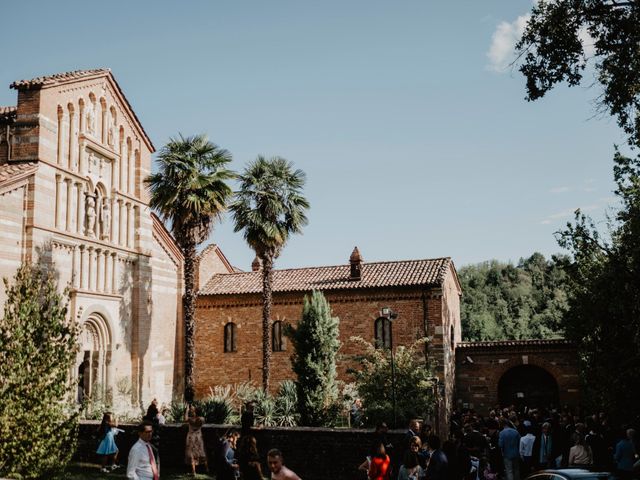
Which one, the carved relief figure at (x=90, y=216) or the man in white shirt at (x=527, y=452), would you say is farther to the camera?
the carved relief figure at (x=90, y=216)

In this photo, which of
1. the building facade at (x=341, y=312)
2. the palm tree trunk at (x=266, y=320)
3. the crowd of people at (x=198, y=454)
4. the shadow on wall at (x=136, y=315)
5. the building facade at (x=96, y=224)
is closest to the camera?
the crowd of people at (x=198, y=454)

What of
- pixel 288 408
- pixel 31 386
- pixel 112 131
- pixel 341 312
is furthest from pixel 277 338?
pixel 31 386

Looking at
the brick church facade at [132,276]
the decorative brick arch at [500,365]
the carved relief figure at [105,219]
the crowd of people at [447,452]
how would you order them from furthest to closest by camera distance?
the decorative brick arch at [500,365] < the carved relief figure at [105,219] < the brick church facade at [132,276] < the crowd of people at [447,452]

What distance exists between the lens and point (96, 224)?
75.2 ft

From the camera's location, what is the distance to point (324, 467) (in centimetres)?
1488

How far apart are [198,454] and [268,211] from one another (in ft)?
41.1

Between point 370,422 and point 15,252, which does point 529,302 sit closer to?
point 370,422

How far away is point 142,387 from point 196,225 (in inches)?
279

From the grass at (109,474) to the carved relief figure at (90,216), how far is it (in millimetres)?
9045

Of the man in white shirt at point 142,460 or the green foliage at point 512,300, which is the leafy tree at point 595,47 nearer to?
the man in white shirt at point 142,460

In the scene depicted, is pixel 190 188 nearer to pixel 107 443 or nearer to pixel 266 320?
pixel 266 320

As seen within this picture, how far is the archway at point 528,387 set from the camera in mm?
28328

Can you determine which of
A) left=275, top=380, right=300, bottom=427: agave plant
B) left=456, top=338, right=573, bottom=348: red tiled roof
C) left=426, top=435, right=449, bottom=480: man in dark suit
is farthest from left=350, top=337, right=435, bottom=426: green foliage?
left=456, top=338, right=573, bottom=348: red tiled roof

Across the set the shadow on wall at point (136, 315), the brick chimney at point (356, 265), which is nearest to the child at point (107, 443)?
the shadow on wall at point (136, 315)
